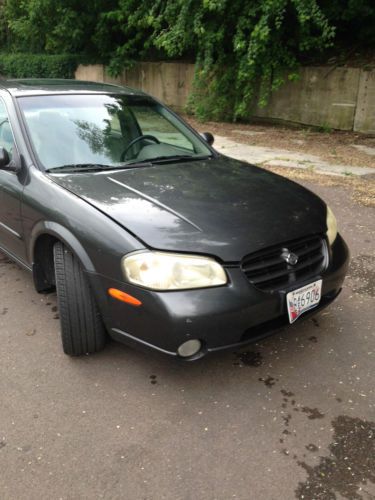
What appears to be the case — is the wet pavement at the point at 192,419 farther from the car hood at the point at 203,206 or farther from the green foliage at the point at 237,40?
the green foliage at the point at 237,40

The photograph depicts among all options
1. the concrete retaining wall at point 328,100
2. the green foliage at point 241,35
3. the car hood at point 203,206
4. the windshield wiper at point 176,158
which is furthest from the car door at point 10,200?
the concrete retaining wall at point 328,100

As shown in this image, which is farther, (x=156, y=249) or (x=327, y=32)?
(x=327, y=32)

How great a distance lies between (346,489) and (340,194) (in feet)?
15.5

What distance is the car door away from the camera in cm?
306

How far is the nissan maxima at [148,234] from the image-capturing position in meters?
2.26

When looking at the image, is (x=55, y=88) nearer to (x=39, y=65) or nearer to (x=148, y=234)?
(x=148, y=234)

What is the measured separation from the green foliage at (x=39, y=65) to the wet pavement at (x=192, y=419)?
54.4 ft

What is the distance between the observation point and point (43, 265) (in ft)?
10.0

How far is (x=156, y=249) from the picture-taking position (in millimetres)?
2271

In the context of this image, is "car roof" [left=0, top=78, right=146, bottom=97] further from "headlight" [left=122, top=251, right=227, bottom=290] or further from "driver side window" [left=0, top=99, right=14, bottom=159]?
"headlight" [left=122, top=251, right=227, bottom=290]

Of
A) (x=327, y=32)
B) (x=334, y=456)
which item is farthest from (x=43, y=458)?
(x=327, y=32)

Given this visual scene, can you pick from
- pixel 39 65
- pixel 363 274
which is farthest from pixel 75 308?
pixel 39 65

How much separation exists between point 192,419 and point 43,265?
1.43 meters

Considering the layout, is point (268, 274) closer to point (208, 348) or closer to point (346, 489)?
point (208, 348)
